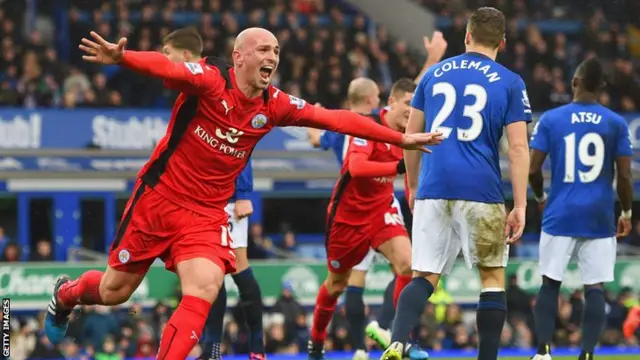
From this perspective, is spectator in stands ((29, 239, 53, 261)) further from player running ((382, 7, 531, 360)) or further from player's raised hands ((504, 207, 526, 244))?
player's raised hands ((504, 207, 526, 244))

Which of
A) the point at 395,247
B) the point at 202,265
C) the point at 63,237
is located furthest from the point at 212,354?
the point at 63,237

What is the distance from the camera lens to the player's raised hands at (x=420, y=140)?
7445mm

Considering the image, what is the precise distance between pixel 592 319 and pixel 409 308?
2543 mm

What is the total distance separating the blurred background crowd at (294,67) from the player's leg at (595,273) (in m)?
7.04

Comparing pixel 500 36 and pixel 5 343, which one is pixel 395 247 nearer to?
pixel 500 36

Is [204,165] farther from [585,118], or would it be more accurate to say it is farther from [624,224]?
[624,224]

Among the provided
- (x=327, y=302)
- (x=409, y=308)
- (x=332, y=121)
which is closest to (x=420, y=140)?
(x=332, y=121)

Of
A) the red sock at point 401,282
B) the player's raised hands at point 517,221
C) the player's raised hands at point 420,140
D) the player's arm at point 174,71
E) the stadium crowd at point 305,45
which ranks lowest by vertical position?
the red sock at point 401,282

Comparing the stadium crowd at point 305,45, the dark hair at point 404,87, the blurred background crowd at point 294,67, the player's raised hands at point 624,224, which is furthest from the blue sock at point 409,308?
the stadium crowd at point 305,45

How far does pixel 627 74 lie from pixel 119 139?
11.6 meters

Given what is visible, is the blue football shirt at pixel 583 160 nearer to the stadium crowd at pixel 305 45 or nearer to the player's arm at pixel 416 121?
the player's arm at pixel 416 121

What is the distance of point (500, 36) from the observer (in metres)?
7.91

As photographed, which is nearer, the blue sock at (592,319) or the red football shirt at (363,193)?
the blue sock at (592,319)

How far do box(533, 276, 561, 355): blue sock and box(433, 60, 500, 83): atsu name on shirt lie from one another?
8.58 ft
